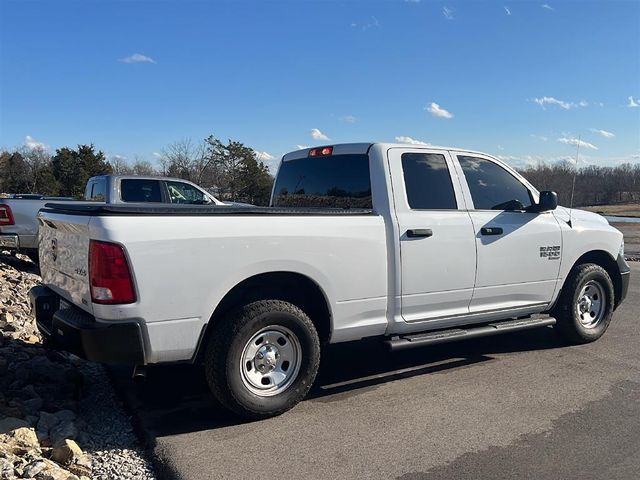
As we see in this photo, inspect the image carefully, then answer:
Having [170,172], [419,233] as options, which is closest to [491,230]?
[419,233]

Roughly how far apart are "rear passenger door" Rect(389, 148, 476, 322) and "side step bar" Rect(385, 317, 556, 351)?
0.52ft

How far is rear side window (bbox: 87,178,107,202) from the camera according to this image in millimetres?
10109

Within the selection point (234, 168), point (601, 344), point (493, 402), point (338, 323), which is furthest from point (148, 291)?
point (234, 168)

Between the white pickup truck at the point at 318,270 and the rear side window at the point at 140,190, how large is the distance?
197 inches

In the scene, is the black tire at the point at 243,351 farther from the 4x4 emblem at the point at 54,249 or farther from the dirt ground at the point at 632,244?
the dirt ground at the point at 632,244

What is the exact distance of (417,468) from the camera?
3373 mm

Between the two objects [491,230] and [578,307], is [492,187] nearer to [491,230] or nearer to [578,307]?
[491,230]

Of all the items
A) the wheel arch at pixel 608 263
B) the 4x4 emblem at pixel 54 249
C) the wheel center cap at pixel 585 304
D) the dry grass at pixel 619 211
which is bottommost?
the wheel center cap at pixel 585 304

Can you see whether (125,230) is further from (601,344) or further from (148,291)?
(601,344)

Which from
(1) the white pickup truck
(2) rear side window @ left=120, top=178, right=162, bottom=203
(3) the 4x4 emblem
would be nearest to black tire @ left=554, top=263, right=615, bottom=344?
(1) the white pickup truck

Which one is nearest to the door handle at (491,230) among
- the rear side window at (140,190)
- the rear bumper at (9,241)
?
the rear side window at (140,190)

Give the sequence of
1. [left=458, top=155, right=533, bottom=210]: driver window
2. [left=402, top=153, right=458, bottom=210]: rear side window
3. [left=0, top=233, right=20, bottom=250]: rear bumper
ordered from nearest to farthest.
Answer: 1. [left=402, top=153, right=458, bottom=210]: rear side window
2. [left=458, top=155, right=533, bottom=210]: driver window
3. [left=0, top=233, right=20, bottom=250]: rear bumper

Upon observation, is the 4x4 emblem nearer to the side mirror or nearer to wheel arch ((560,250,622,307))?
the side mirror

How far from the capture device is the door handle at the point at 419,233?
15.1 ft
